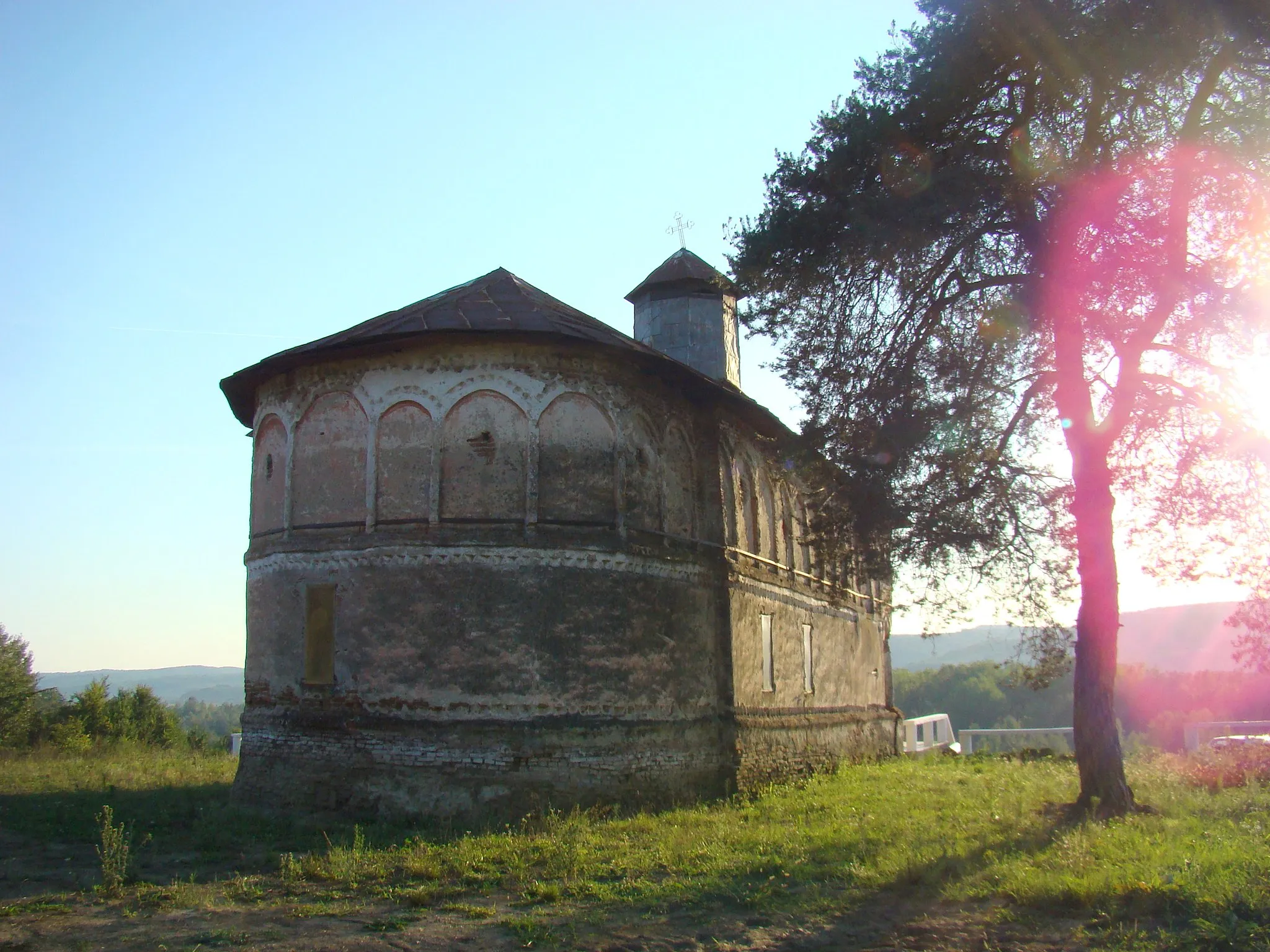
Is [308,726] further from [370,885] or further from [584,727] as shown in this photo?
[370,885]

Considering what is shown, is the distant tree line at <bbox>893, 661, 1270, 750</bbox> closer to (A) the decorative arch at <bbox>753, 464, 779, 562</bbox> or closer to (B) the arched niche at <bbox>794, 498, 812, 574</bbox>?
(A) the decorative arch at <bbox>753, 464, 779, 562</bbox>

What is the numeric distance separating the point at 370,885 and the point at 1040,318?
9.54 metres

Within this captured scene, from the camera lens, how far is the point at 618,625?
503 inches

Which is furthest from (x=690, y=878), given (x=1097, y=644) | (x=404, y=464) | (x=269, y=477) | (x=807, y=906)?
(x=269, y=477)

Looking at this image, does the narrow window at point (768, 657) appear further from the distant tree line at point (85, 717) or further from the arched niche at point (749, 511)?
the distant tree line at point (85, 717)

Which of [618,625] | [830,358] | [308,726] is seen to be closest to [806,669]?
[618,625]

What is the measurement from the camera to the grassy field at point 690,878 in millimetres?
7051

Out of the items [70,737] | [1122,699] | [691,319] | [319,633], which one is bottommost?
[1122,699]

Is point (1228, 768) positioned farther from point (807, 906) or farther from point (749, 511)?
point (807, 906)

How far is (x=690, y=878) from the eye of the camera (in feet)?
28.4

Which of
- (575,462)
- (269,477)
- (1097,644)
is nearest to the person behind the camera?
(1097,644)

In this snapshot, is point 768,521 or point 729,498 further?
point 768,521

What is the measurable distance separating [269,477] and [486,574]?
3.92 meters

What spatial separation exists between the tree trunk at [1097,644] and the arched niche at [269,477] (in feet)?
33.2
